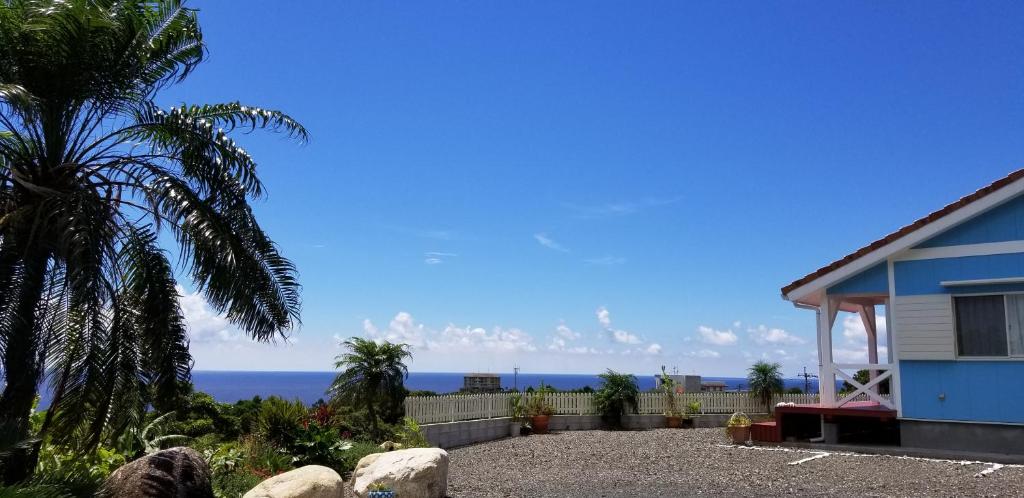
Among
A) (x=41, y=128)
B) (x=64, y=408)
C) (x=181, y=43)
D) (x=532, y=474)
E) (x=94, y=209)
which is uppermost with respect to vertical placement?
(x=181, y=43)

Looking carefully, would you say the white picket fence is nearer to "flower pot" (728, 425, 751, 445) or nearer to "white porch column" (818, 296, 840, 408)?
"flower pot" (728, 425, 751, 445)

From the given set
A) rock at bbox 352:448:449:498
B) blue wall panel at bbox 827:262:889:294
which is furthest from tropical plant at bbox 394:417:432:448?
blue wall panel at bbox 827:262:889:294

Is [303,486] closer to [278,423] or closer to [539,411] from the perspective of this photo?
[278,423]

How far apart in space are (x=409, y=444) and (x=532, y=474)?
3.09 meters

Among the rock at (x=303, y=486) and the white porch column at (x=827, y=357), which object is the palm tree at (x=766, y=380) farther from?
the rock at (x=303, y=486)

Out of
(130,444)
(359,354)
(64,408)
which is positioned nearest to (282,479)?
(64,408)

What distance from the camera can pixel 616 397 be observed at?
2261 centimetres

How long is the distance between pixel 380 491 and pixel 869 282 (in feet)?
35.0

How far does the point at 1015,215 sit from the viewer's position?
46.0ft

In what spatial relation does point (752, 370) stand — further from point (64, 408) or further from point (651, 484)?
point (64, 408)

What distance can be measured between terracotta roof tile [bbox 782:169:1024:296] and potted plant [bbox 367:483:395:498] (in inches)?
390

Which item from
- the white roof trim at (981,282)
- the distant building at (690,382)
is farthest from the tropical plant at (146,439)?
the distant building at (690,382)

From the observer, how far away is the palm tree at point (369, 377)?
17.4 m

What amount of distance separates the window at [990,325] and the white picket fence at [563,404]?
879 centimetres
